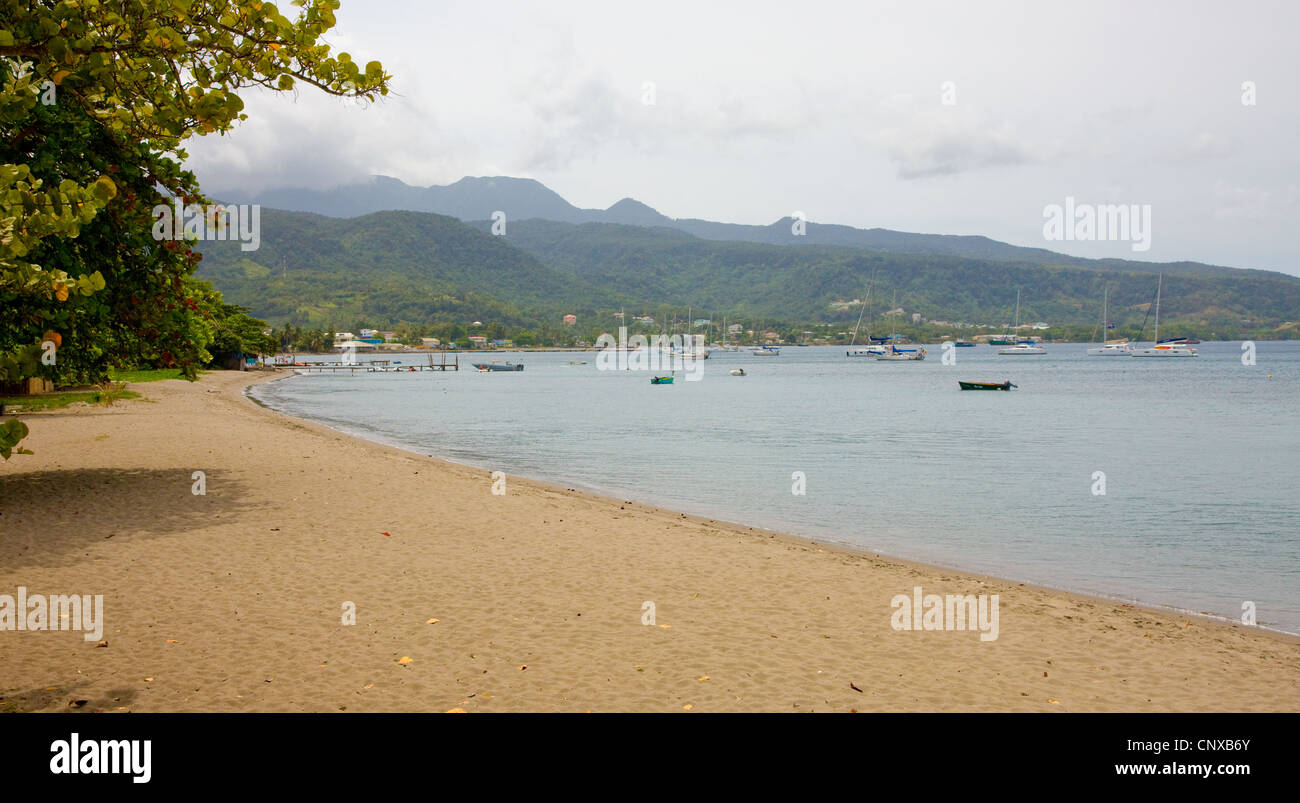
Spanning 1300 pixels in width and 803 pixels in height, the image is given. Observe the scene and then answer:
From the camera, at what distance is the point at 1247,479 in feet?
95.2

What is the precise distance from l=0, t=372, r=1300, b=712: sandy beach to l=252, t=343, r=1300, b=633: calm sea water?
373 centimetres

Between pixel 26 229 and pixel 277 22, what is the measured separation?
3.31 m

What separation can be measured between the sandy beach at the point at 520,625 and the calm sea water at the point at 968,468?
3.73 metres

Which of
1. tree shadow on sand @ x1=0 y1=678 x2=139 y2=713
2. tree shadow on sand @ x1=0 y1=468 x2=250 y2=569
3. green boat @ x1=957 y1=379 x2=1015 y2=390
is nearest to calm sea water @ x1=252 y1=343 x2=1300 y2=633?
green boat @ x1=957 y1=379 x2=1015 y2=390

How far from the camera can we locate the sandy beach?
738 cm

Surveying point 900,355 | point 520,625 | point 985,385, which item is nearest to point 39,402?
point 520,625

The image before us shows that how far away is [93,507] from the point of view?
1564cm

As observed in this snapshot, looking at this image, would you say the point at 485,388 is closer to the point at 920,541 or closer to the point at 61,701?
the point at 920,541

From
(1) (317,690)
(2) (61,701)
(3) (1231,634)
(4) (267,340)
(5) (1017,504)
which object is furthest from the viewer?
(4) (267,340)

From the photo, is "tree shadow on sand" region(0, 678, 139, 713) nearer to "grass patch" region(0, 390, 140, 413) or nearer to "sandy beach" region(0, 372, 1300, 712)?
"sandy beach" region(0, 372, 1300, 712)

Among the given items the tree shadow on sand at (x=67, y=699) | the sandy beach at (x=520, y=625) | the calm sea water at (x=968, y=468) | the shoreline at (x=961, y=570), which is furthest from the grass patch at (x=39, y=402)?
the tree shadow on sand at (x=67, y=699)

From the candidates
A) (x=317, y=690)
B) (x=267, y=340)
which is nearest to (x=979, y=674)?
(x=317, y=690)

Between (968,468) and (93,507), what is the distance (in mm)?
26371

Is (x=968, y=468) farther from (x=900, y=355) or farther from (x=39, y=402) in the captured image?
(x=900, y=355)
